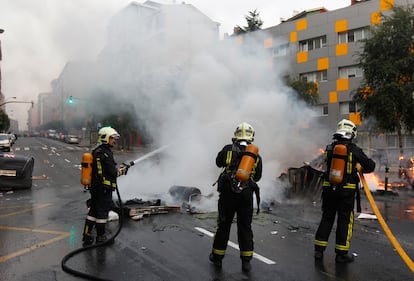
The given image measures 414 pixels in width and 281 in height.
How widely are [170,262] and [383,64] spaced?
15.1 m

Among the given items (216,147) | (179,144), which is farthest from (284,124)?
(179,144)

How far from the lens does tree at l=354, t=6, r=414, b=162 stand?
1595cm

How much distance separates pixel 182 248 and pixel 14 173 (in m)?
8.33

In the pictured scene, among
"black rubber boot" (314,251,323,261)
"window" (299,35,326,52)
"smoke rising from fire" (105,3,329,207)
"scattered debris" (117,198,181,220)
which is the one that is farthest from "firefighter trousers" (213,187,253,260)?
"window" (299,35,326,52)

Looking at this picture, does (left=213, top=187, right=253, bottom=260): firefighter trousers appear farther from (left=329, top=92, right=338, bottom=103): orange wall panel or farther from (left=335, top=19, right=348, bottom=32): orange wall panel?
(left=335, top=19, right=348, bottom=32): orange wall panel

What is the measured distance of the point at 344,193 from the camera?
4.79 meters

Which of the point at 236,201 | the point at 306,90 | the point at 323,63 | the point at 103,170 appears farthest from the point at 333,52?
the point at 236,201

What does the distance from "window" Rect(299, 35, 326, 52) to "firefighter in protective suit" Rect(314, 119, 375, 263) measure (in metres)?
27.7

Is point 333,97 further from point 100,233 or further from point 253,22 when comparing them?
point 100,233

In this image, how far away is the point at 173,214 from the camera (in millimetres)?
7566

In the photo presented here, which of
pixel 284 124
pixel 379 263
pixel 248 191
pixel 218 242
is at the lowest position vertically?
pixel 379 263

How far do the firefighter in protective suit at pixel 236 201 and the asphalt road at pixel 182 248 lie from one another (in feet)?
0.72

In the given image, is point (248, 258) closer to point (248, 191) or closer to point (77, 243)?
point (248, 191)

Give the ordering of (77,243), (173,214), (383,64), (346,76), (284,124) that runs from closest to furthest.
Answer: (77,243)
(173,214)
(284,124)
(383,64)
(346,76)
